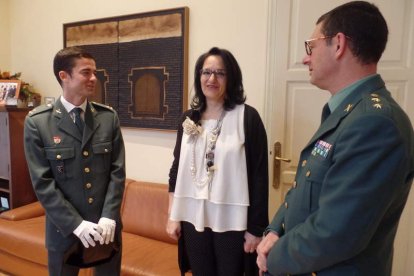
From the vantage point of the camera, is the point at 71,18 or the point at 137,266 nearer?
the point at 137,266

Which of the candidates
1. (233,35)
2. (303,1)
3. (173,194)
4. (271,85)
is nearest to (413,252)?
(271,85)

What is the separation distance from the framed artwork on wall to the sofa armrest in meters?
1.09

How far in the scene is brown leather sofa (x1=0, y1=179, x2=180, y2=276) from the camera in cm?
193

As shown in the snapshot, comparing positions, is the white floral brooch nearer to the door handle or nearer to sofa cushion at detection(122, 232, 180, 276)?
the door handle

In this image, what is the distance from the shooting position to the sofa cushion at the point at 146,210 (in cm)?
233

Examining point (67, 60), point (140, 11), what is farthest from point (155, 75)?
point (67, 60)

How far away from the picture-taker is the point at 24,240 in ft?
7.19

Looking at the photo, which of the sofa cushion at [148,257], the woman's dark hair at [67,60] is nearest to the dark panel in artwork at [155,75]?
the sofa cushion at [148,257]

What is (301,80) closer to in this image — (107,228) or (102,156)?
(102,156)

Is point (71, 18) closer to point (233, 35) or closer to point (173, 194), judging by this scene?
point (233, 35)

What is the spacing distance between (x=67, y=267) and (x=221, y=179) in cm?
82

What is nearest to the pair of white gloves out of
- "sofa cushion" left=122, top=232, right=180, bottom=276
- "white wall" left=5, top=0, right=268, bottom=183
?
"sofa cushion" left=122, top=232, right=180, bottom=276

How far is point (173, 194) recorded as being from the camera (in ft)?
4.99

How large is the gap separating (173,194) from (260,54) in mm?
1146
